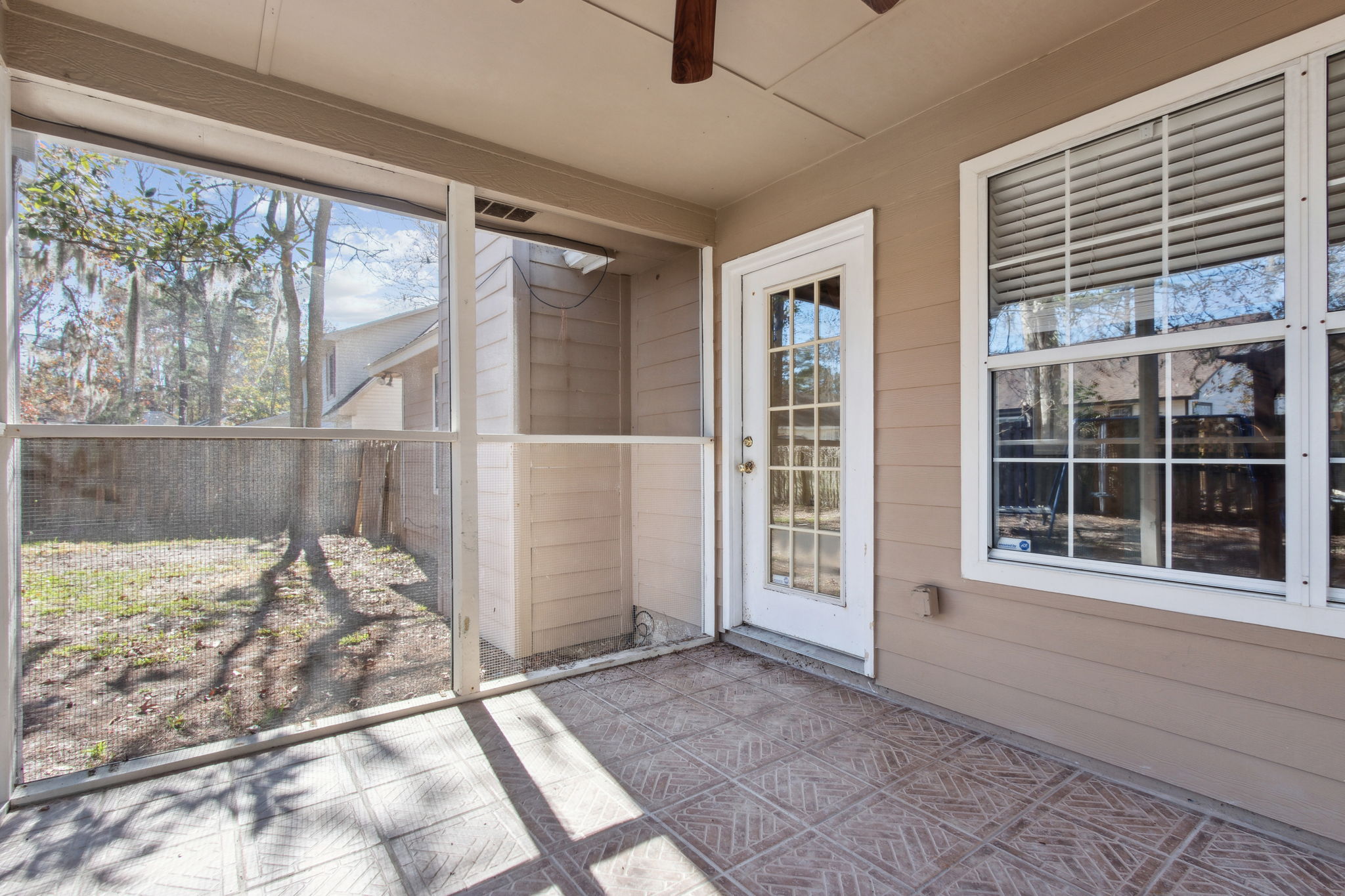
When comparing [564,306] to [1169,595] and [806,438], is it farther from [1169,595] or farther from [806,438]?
[1169,595]

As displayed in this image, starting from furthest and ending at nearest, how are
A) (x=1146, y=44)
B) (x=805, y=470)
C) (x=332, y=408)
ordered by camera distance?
(x=805, y=470) → (x=332, y=408) → (x=1146, y=44)

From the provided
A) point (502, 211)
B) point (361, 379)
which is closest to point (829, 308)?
point (502, 211)

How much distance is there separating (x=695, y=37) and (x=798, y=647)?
8.73ft

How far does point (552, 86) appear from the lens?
2463 mm

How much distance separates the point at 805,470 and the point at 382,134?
2457 millimetres

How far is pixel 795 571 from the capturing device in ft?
10.9

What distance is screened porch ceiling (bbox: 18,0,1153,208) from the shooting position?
205 centimetres

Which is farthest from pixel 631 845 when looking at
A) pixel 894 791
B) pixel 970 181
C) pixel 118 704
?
pixel 970 181

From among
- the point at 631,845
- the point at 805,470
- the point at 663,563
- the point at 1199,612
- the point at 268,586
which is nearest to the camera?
the point at 631,845

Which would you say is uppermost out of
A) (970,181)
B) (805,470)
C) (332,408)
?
(970,181)

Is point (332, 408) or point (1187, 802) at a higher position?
point (332, 408)

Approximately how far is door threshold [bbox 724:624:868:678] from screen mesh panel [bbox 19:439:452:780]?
1594mm

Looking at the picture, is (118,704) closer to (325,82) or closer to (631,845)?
(631,845)

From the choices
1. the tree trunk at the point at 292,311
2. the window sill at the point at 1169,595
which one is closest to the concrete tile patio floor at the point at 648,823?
the window sill at the point at 1169,595
